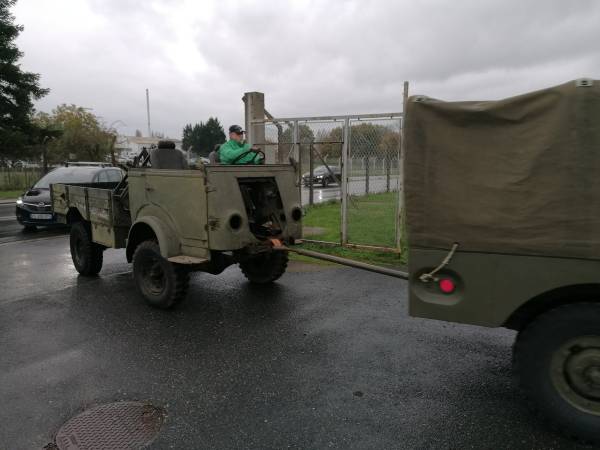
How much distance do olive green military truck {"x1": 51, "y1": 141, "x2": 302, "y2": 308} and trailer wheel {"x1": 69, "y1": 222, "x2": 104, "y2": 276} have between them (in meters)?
0.28

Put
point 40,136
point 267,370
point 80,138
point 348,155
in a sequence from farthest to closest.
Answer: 1. point 80,138
2. point 40,136
3. point 348,155
4. point 267,370

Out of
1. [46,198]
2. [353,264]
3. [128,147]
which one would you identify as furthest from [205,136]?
[353,264]

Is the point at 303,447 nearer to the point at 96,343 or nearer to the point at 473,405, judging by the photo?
the point at 473,405

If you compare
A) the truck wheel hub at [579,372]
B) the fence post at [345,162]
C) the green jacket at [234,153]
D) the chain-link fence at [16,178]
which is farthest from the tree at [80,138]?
the truck wheel hub at [579,372]

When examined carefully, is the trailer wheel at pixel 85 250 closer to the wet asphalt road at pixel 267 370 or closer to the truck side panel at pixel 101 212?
the truck side panel at pixel 101 212

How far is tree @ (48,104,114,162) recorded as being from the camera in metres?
35.1

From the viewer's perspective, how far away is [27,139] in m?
25.5

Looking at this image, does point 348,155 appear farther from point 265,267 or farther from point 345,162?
point 265,267

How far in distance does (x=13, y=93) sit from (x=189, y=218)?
85.3 feet

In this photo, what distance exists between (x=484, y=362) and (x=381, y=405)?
48.9 inches

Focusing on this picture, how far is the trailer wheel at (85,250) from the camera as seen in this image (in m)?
7.16

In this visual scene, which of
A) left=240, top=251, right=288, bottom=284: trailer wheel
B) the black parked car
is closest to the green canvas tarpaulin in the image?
left=240, top=251, right=288, bottom=284: trailer wheel

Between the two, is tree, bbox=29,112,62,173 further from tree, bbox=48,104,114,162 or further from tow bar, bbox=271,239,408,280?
tow bar, bbox=271,239,408,280

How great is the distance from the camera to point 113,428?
A: 3203mm
